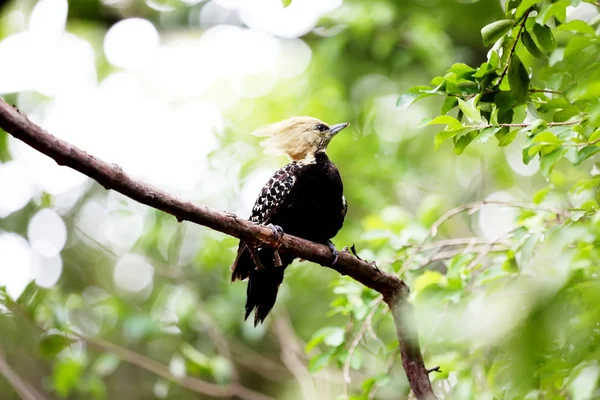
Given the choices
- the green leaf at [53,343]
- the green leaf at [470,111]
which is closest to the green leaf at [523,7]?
the green leaf at [470,111]

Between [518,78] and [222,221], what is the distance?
1.02 m

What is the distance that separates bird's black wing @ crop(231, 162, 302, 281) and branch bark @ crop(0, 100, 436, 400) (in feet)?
1.94

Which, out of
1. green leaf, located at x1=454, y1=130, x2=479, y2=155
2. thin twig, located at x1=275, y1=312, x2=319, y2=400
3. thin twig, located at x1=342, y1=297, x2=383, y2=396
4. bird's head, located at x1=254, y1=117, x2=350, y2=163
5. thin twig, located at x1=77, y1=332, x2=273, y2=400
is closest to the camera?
green leaf, located at x1=454, y1=130, x2=479, y2=155

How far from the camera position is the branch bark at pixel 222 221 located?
1.75m

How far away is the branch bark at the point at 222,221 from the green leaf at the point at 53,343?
184 centimetres

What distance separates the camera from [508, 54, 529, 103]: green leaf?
1.85 m

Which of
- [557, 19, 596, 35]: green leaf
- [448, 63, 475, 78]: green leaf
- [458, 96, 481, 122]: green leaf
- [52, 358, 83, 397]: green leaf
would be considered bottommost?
[52, 358, 83, 397]: green leaf

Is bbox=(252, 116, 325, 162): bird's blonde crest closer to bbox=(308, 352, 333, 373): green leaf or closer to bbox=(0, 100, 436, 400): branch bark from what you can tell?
bbox=(0, 100, 436, 400): branch bark

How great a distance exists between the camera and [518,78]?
1859 mm

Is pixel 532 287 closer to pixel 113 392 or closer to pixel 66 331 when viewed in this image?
pixel 66 331

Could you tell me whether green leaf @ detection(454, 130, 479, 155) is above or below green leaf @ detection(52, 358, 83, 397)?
above

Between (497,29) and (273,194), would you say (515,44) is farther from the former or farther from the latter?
(273,194)

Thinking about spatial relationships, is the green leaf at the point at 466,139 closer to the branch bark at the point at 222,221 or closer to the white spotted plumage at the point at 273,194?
the branch bark at the point at 222,221

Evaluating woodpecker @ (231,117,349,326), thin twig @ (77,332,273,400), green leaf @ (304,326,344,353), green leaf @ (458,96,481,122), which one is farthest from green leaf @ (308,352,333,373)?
thin twig @ (77,332,273,400)
